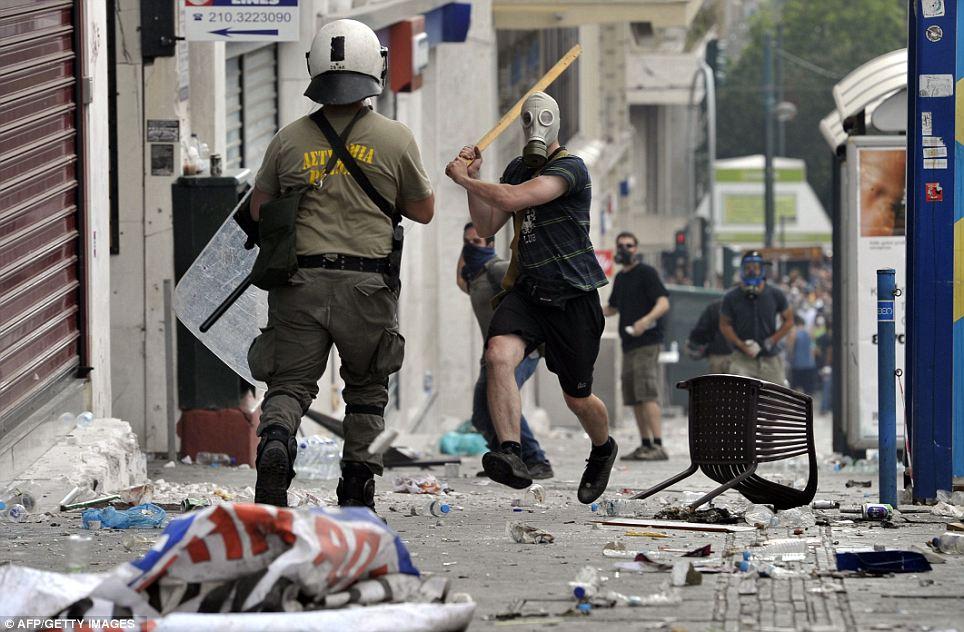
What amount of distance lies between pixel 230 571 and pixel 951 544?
2.61 metres

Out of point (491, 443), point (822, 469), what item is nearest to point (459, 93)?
point (822, 469)

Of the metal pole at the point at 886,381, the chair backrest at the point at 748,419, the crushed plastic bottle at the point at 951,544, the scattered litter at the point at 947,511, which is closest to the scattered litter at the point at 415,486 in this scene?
the chair backrest at the point at 748,419

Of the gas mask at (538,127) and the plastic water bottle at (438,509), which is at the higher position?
the gas mask at (538,127)

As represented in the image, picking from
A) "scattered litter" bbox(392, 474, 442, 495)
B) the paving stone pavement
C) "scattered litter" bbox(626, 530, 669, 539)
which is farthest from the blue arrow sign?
"scattered litter" bbox(626, 530, 669, 539)

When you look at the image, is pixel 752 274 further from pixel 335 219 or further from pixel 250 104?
pixel 335 219

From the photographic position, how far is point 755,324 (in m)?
14.6

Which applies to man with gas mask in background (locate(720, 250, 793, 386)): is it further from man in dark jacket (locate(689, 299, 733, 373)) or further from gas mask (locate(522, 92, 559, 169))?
gas mask (locate(522, 92, 559, 169))

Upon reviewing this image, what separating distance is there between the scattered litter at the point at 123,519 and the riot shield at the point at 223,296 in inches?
55.6

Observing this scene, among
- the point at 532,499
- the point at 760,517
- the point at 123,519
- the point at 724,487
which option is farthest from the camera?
the point at 532,499

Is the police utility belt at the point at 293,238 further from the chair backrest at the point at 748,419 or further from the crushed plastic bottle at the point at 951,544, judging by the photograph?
the crushed plastic bottle at the point at 951,544

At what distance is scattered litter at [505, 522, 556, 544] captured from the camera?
6199 mm

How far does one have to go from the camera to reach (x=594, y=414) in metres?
7.79

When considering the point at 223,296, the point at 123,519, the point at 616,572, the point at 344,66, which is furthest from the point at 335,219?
the point at 223,296

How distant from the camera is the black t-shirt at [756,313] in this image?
576 inches
